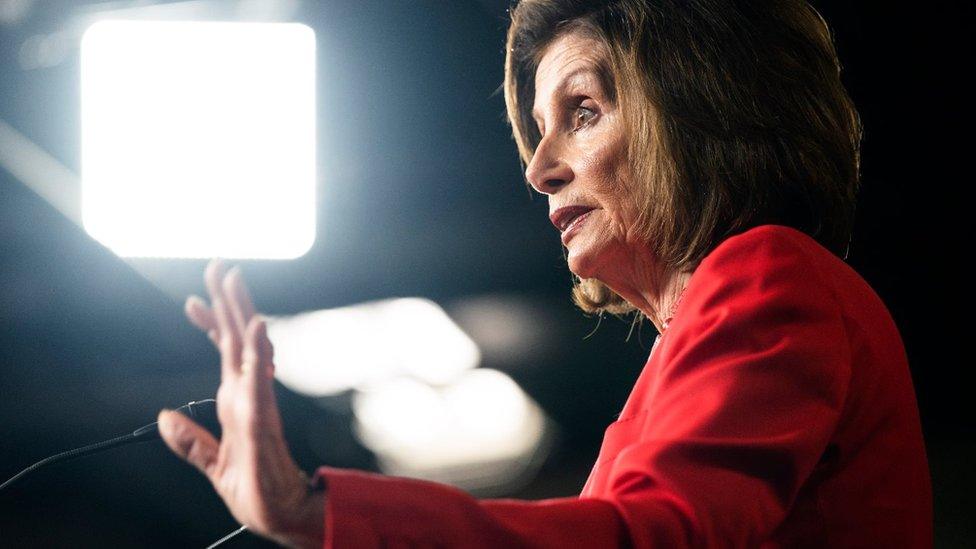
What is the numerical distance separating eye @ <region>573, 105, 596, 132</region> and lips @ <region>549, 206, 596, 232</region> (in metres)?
0.09

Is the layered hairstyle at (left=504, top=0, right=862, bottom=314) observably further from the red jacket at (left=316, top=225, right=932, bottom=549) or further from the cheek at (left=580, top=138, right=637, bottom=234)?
the red jacket at (left=316, top=225, right=932, bottom=549)

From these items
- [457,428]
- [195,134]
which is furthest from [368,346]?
[195,134]

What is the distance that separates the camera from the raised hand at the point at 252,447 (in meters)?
0.52

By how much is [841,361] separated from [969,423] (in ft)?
6.46

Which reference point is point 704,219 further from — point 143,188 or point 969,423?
point 969,423

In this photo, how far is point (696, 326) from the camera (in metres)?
0.71

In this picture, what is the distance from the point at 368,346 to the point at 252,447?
2082mm

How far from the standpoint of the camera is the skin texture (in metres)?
1.09

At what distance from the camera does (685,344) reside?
71 cm

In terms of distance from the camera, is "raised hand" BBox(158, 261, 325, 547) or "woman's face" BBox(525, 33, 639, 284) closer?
"raised hand" BBox(158, 261, 325, 547)

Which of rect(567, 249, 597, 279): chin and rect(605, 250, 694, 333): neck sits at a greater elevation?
rect(567, 249, 597, 279): chin

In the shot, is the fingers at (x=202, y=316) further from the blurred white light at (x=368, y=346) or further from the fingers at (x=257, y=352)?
the blurred white light at (x=368, y=346)

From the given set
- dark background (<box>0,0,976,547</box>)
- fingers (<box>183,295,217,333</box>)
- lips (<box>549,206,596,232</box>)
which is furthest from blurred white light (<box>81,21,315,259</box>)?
fingers (<box>183,295,217,333</box>)

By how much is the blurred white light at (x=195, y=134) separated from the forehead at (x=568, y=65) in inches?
43.0
